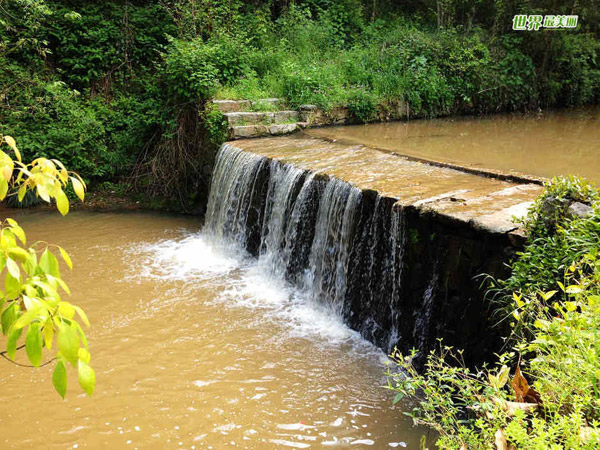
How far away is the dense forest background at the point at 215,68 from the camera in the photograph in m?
8.80

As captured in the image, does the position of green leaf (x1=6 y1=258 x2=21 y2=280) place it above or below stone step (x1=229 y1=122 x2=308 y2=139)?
below

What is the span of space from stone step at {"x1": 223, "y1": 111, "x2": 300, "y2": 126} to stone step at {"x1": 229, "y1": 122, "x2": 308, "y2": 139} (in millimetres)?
90

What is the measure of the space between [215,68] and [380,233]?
5.43 metres

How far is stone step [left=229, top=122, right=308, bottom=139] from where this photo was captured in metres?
8.10

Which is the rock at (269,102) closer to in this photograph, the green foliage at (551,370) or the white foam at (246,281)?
the white foam at (246,281)

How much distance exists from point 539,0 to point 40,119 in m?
11.0

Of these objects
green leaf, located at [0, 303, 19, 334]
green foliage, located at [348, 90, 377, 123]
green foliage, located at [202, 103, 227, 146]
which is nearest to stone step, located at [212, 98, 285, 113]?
green foliage, located at [202, 103, 227, 146]

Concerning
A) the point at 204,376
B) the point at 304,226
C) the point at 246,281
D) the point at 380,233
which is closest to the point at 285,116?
the point at 304,226

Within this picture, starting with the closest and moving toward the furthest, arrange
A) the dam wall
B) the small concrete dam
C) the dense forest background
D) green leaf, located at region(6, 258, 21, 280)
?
green leaf, located at region(6, 258, 21, 280)
the small concrete dam
the dam wall
the dense forest background

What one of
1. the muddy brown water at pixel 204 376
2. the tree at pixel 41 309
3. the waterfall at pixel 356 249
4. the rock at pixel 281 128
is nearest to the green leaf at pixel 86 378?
the tree at pixel 41 309

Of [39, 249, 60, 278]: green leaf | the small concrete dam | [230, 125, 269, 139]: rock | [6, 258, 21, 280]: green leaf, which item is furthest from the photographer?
[230, 125, 269, 139]: rock

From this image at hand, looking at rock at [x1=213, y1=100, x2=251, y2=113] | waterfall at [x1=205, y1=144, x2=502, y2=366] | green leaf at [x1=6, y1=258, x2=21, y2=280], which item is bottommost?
waterfall at [x1=205, y1=144, x2=502, y2=366]

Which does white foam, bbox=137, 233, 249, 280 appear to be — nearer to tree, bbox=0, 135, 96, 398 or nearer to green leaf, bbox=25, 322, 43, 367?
tree, bbox=0, 135, 96, 398

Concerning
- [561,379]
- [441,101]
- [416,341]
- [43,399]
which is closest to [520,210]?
[416,341]
